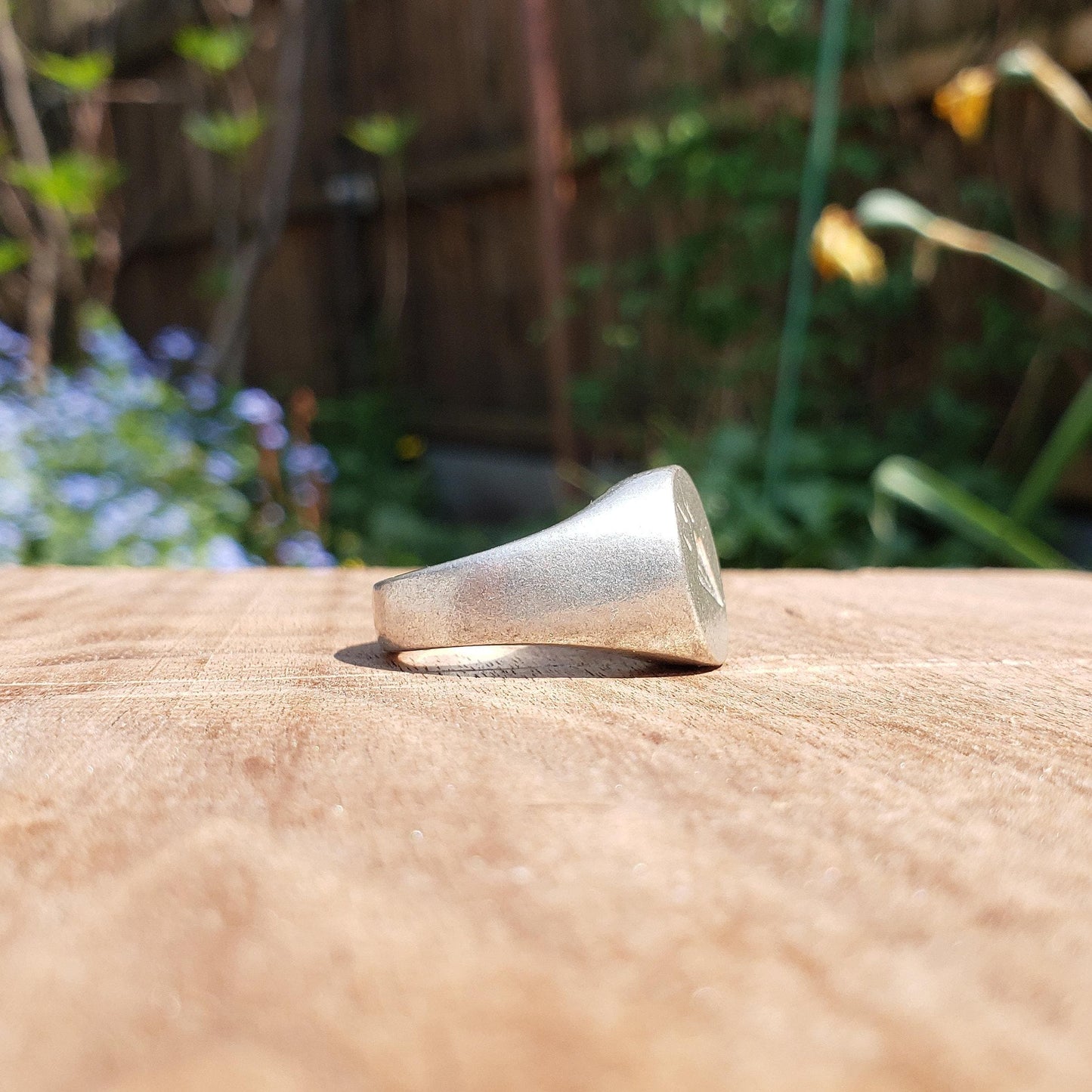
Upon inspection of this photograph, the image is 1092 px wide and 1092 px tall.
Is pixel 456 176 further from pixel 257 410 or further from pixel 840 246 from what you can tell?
pixel 840 246

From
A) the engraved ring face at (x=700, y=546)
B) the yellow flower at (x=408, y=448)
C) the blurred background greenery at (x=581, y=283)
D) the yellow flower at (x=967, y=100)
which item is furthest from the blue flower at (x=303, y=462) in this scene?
the engraved ring face at (x=700, y=546)

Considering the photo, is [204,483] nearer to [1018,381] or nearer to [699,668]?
[1018,381]

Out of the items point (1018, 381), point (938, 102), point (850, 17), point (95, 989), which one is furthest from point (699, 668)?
point (850, 17)

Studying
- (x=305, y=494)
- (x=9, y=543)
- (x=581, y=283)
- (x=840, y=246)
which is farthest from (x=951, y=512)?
(x=305, y=494)

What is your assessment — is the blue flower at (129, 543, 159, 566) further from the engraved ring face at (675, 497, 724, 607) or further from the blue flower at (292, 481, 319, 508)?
the engraved ring face at (675, 497, 724, 607)

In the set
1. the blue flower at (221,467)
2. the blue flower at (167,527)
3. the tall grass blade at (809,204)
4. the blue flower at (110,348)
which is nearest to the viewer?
the tall grass blade at (809,204)

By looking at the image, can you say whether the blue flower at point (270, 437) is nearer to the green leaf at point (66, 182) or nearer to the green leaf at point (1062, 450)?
the green leaf at point (66, 182)
